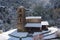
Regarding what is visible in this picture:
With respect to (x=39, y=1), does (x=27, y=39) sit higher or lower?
lower

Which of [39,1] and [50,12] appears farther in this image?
[39,1]

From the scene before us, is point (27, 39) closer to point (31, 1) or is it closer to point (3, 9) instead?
point (3, 9)

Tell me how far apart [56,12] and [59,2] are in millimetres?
2327

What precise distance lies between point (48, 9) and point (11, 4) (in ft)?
31.6

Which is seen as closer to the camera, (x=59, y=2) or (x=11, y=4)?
(x=59, y=2)

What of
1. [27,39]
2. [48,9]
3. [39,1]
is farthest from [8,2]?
[27,39]

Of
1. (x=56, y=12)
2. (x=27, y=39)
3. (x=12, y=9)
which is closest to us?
(x=27, y=39)

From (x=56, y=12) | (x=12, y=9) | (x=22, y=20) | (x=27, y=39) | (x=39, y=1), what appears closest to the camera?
(x=27, y=39)

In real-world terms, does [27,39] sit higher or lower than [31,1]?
lower

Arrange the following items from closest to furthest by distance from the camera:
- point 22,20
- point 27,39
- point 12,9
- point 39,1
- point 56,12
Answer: point 27,39 → point 22,20 → point 56,12 → point 12,9 → point 39,1

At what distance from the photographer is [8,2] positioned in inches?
1585

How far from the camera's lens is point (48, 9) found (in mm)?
35500

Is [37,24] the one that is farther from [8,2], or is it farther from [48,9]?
[8,2]

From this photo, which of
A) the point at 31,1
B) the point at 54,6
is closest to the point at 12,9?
the point at 31,1
